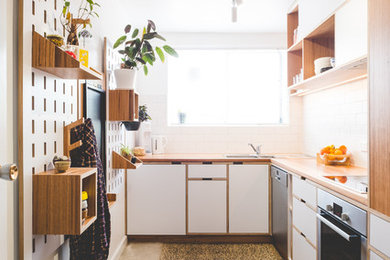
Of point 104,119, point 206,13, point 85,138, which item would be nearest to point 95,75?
point 85,138

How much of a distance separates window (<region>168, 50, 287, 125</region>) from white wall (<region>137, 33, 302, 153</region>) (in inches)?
5.4

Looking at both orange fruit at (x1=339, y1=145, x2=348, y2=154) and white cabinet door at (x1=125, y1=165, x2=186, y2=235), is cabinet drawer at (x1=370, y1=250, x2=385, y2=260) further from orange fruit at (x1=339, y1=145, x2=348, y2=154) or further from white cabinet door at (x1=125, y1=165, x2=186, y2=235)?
white cabinet door at (x1=125, y1=165, x2=186, y2=235)

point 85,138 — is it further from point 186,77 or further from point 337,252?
point 186,77

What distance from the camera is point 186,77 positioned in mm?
3900

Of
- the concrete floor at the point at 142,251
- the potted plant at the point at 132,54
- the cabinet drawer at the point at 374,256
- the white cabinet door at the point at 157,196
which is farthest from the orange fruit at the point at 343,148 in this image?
the concrete floor at the point at 142,251

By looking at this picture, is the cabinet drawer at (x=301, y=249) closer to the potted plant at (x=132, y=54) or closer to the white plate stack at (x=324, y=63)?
the white plate stack at (x=324, y=63)

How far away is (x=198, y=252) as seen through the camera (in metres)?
2.96

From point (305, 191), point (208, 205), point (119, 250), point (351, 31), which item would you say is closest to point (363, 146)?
point (305, 191)

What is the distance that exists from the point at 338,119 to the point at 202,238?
186 centimetres

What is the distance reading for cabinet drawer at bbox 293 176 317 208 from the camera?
2.00 metres

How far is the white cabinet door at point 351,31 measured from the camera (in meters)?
1.84

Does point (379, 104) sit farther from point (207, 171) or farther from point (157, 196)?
point (157, 196)

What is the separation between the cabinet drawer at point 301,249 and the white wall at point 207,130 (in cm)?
153

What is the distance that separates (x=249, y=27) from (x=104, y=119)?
2.16 meters
